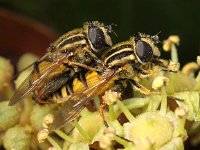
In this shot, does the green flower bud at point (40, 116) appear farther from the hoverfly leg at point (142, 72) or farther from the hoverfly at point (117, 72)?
the hoverfly leg at point (142, 72)

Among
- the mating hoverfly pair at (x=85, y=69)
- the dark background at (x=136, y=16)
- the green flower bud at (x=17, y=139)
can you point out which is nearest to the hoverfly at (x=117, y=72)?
the mating hoverfly pair at (x=85, y=69)

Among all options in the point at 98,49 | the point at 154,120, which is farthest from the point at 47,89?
the point at 154,120

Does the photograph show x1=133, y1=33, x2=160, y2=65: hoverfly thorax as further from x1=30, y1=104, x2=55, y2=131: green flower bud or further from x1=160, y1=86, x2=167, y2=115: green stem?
x1=30, y1=104, x2=55, y2=131: green flower bud

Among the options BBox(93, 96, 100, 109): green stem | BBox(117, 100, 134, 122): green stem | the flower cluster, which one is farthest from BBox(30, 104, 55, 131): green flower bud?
BBox(117, 100, 134, 122): green stem

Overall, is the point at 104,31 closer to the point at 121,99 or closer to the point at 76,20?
the point at 121,99

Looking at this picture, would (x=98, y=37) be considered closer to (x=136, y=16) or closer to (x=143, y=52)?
(x=143, y=52)

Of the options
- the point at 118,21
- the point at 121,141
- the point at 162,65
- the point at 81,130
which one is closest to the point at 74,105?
the point at 81,130
